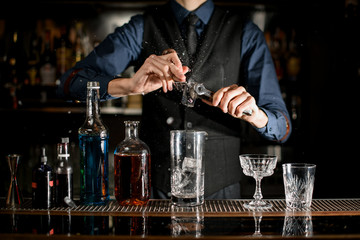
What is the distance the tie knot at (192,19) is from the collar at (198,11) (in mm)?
16

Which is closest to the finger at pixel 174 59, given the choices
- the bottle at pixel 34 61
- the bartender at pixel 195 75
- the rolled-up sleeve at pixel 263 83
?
the bartender at pixel 195 75

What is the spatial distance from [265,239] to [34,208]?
0.67 meters

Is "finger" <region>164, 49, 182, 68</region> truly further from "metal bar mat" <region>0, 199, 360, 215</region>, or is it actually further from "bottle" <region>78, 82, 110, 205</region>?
"metal bar mat" <region>0, 199, 360, 215</region>

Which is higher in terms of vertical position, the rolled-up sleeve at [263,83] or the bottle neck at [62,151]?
the rolled-up sleeve at [263,83]

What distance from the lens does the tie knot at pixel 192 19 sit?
5.73ft

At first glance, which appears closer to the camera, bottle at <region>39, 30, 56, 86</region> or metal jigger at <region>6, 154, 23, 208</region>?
metal jigger at <region>6, 154, 23, 208</region>

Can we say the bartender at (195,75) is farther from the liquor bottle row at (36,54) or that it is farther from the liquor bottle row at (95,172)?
the liquor bottle row at (36,54)

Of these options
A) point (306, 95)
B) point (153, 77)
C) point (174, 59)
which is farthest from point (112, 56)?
point (306, 95)

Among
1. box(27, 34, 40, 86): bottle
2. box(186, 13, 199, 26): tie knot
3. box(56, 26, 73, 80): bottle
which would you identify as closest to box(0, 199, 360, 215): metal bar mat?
box(186, 13, 199, 26): tie knot

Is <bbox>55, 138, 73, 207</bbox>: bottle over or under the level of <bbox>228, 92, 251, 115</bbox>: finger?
under

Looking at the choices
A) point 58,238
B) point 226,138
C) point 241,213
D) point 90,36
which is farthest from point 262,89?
point 90,36

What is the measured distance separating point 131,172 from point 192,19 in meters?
0.84

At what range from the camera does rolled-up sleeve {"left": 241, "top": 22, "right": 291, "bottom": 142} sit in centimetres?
158

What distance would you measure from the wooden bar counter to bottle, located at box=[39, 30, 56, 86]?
1729 mm
